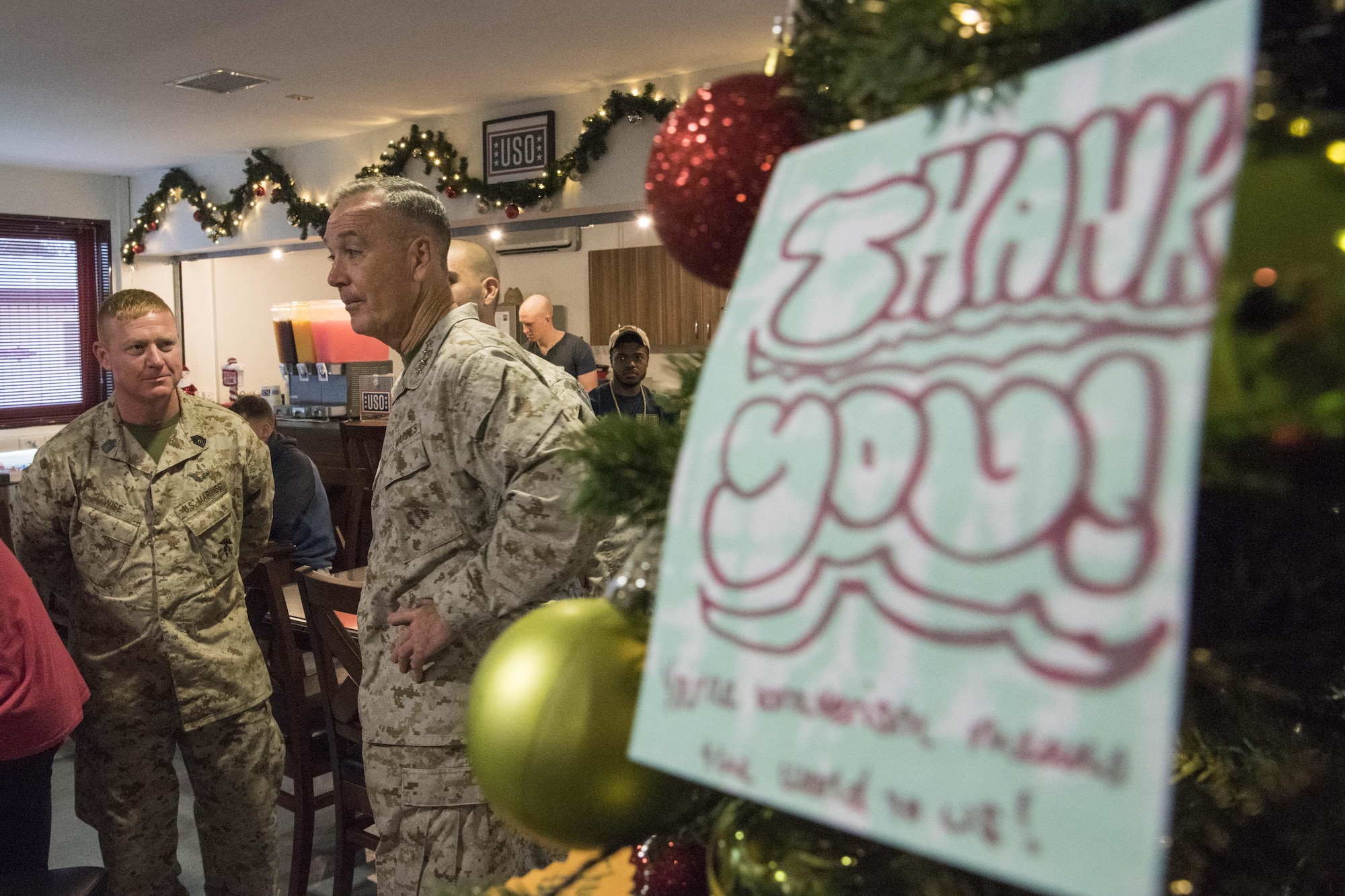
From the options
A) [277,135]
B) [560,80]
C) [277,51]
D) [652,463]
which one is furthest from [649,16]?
[652,463]

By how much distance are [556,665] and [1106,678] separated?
10.8 inches

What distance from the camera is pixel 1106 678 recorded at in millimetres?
263

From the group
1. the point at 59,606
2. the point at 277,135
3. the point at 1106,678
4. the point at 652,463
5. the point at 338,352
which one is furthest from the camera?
the point at 277,135

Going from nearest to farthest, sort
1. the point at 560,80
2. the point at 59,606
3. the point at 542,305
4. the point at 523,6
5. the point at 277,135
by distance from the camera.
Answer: the point at 59,606 < the point at 523,6 < the point at 560,80 < the point at 542,305 < the point at 277,135

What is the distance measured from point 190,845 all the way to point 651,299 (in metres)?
4.27

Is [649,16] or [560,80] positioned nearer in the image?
[649,16]

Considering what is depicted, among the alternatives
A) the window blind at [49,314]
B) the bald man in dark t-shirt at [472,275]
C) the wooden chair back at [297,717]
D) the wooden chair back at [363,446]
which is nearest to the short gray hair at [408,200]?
the bald man in dark t-shirt at [472,275]

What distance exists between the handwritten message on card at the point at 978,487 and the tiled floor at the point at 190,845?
2.89 meters

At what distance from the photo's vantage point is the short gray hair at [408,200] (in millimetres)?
1832

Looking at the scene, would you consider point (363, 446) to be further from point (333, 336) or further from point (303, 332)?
point (303, 332)

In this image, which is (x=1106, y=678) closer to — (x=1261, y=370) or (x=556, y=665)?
(x=1261, y=370)

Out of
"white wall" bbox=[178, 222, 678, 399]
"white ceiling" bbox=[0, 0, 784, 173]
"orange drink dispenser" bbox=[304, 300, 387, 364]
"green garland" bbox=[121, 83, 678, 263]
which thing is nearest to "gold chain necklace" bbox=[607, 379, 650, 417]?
"green garland" bbox=[121, 83, 678, 263]

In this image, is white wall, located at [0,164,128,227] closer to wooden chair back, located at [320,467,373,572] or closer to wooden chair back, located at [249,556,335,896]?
wooden chair back, located at [320,467,373,572]

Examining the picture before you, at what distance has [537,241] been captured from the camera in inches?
268
